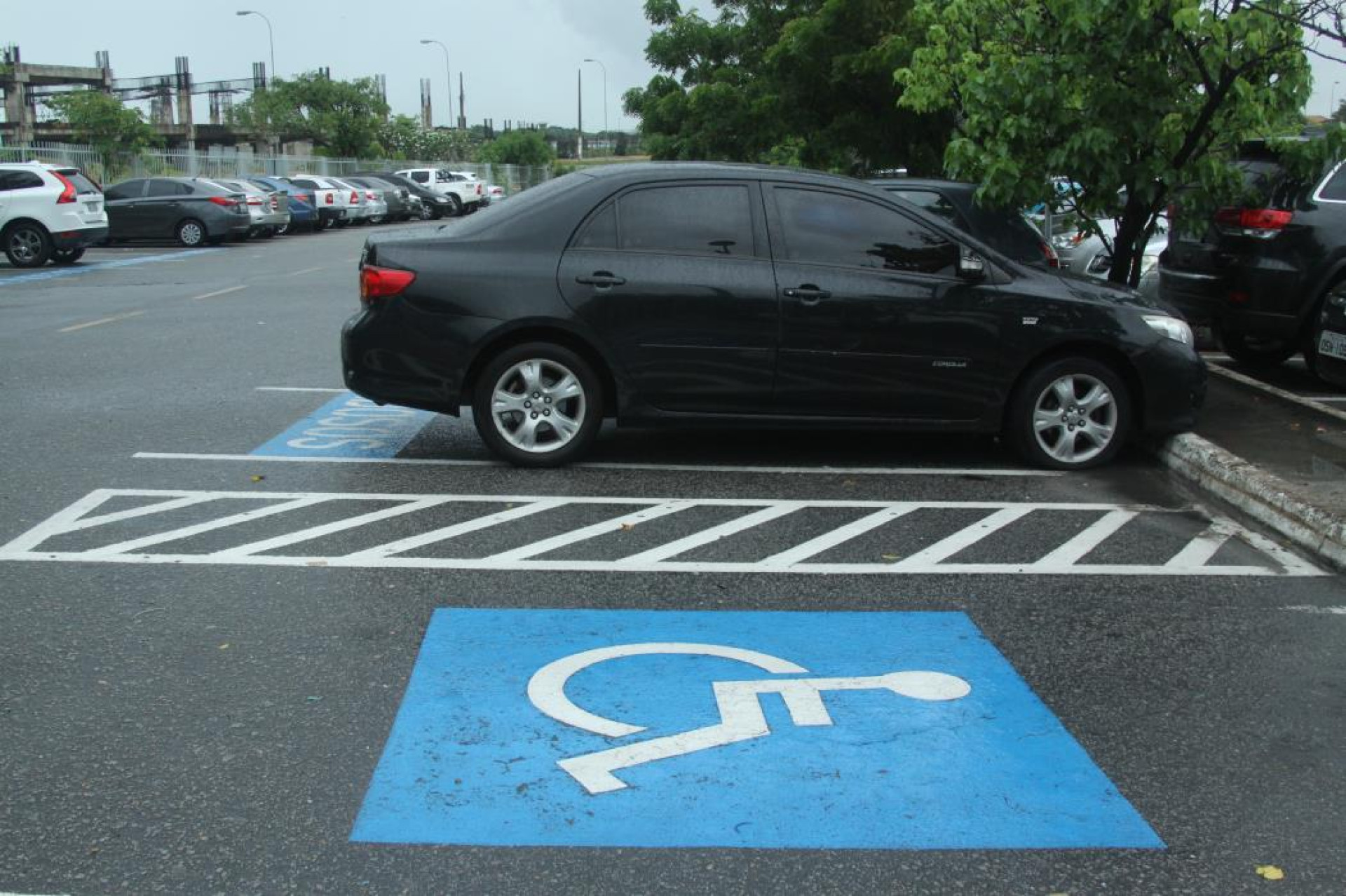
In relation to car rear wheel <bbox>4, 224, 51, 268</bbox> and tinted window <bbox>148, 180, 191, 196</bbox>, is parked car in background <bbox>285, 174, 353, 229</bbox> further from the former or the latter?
car rear wheel <bbox>4, 224, 51, 268</bbox>

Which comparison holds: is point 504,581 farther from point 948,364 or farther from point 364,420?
point 364,420

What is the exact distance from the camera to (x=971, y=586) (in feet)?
19.3

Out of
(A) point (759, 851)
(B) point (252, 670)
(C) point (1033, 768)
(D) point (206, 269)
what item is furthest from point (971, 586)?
(D) point (206, 269)

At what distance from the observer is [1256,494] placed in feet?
23.6

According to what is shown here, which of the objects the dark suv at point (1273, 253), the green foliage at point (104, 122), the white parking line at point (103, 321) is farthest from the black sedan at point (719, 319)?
the green foliage at point (104, 122)

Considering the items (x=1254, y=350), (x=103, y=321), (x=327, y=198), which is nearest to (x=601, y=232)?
(x=1254, y=350)

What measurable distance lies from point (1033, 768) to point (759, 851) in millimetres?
1014

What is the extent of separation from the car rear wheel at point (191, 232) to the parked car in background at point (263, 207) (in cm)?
135

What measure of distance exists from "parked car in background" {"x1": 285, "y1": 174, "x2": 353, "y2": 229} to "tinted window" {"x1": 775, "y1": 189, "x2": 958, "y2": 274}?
3460 centimetres

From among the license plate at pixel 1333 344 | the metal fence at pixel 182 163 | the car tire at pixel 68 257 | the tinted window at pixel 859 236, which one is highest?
the metal fence at pixel 182 163

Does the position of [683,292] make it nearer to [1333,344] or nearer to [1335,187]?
[1333,344]

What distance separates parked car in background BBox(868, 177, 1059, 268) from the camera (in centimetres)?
1106

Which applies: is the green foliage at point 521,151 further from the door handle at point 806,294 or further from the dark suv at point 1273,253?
the door handle at point 806,294

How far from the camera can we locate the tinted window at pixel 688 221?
7824 millimetres
